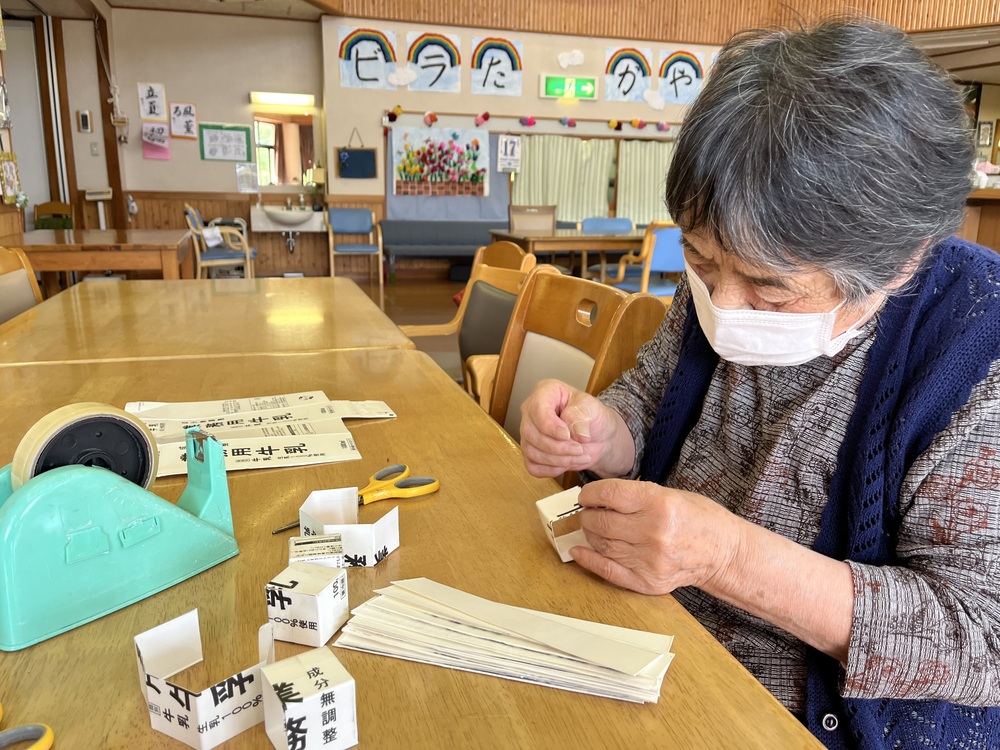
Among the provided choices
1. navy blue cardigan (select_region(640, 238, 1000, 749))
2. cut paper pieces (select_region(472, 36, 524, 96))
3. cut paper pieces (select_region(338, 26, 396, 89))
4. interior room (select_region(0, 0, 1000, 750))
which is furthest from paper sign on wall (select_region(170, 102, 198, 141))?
navy blue cardigan (select_region(640, 238, 1000, 749))

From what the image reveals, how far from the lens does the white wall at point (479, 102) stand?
8.33 meters

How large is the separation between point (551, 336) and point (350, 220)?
7.43 metres

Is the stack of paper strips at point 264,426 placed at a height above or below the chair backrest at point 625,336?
below

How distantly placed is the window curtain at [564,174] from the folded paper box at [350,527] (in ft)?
28.4

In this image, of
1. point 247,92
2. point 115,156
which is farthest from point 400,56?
point 115,156

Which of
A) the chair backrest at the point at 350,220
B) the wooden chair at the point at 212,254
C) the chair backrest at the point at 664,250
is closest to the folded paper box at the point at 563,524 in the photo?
the chair backrest at the point at 664,250

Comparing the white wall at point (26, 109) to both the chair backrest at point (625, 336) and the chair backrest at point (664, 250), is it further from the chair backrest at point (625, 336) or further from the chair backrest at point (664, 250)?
the chair backrest at point (625, 336)

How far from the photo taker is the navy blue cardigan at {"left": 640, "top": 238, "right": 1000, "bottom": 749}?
29.8 inches

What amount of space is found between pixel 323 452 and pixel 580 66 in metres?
8.94

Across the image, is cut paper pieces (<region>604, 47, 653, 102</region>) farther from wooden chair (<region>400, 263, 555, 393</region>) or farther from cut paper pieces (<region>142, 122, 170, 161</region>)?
wooden chair (<region>400, 263, 555, 393</region>)

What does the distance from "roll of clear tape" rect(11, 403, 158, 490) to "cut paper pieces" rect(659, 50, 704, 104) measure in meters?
9.61

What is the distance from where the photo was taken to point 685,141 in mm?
744

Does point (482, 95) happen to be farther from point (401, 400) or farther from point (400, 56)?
point (401, 400)

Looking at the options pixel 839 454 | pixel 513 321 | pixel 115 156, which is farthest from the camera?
pixel 115 156
